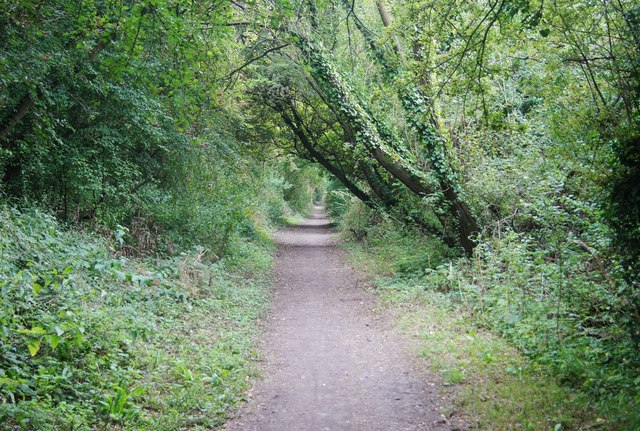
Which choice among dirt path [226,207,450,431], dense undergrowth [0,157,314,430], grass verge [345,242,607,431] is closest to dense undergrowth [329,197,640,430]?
grass verge [345,242,607,431]

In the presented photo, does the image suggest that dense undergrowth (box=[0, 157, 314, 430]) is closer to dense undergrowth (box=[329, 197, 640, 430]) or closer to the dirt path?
the dirt path

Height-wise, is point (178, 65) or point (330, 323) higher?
point (178, 65)

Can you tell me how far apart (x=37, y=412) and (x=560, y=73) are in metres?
8.78

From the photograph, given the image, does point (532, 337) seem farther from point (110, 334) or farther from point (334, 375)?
point (110, 334)

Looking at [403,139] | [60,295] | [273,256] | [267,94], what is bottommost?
[273,256]

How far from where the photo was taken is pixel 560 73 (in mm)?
8367

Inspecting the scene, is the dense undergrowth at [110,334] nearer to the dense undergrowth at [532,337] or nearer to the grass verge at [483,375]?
the grass verge at [483,375]

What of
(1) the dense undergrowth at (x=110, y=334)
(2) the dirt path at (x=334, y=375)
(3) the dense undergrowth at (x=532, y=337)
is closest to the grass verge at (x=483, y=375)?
(3) the dense undergrowth at (x=532, y=337)

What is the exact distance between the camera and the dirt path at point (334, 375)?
541 cm

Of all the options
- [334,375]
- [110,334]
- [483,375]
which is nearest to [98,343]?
[110,334]

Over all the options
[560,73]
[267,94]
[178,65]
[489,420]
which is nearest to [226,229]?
[178,65]

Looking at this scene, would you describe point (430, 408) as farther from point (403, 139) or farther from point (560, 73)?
point (403, 139)

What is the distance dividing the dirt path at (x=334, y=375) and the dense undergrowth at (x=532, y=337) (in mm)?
528

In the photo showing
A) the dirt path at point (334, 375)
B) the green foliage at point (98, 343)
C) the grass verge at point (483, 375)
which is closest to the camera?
the green foliage at point (98, 343)
